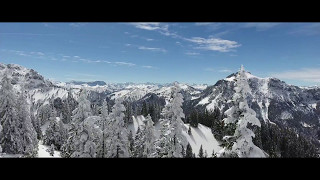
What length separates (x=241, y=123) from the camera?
1994 centimetres

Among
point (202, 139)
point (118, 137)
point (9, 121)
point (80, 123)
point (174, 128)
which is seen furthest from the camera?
point (202, 139)

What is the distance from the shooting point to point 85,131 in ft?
102

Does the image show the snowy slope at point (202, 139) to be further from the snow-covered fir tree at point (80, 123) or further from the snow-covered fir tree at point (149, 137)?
the snow-covered fir tree at point (80, 123)

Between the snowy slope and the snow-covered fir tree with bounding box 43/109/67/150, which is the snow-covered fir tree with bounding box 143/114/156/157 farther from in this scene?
the snowy slope

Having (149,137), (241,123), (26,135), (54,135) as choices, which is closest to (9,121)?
(26,135)

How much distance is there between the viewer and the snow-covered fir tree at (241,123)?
19453mm

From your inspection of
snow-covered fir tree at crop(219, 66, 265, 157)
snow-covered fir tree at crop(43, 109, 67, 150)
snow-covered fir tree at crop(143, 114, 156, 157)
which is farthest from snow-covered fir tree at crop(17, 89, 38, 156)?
snow-covered fir tree at crop(219, 66, 265, 157)

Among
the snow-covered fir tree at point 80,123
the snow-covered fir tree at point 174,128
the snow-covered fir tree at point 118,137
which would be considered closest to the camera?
the snow-covered fir tree at point 174,128

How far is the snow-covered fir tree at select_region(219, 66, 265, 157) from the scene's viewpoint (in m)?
19.5

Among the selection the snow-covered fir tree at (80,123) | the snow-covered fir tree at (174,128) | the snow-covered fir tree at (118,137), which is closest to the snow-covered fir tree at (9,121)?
the snow-covered fir tree at (80,123)

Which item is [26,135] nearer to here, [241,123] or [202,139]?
[241,123]
